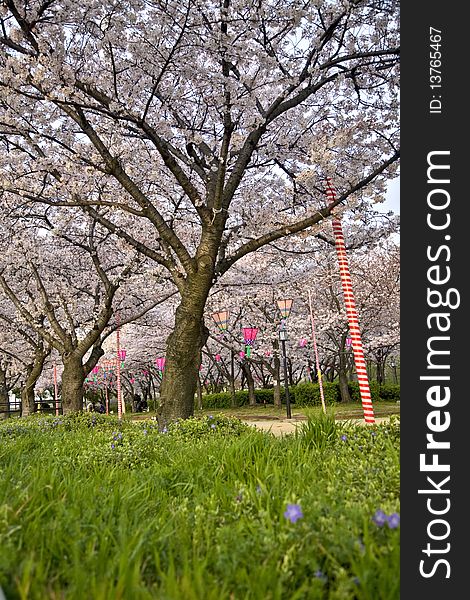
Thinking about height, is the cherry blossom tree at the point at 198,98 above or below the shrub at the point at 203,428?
above

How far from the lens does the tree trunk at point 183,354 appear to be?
23.8 ft

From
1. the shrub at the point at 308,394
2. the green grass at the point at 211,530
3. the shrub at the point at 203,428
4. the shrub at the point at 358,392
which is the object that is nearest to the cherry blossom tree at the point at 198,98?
the shrub at the point at 203,428

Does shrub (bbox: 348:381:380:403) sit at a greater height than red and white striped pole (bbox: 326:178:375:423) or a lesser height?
lesser

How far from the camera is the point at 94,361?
12.8 m

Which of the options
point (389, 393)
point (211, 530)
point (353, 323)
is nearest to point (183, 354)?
point (353, 323)

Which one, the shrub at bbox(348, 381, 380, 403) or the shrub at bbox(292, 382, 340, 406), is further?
the shrub at bbox(292, 382, 340, 406)

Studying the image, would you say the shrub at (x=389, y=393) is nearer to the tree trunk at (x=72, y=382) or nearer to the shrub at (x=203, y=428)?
the tree trunk at (x=72, y=382)

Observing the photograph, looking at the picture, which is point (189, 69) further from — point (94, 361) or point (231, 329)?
point (231, 329)

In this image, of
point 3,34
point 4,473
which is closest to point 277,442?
point 4,473

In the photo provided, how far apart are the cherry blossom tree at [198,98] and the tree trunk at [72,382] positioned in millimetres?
4022

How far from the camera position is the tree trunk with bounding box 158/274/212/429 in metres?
7.25

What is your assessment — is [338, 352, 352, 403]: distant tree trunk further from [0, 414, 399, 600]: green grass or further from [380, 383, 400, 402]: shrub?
[0, 414, 399, 600]: green grass

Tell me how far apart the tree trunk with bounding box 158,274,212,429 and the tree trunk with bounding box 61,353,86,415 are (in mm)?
5366

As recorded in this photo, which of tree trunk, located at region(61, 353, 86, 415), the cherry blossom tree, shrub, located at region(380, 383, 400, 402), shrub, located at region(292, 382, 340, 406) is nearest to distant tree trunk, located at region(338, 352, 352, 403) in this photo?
shrub, located at region(292, 382, 340, 406)
